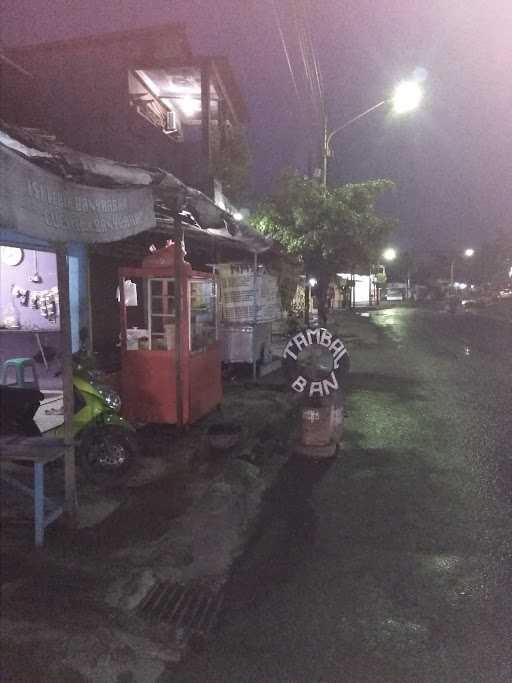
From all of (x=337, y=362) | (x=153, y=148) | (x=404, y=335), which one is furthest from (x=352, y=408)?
(x=404, y=335)

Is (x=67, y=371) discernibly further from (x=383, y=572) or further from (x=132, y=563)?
(x=383, y=572)

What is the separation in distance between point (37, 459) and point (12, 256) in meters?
5.23

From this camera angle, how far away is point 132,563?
4.02 meters

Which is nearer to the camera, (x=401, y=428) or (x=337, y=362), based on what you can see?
(x=337, y=362)

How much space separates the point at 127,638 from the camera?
10.5 feet

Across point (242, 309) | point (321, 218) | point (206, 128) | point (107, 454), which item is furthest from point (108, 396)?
point (321, 218)

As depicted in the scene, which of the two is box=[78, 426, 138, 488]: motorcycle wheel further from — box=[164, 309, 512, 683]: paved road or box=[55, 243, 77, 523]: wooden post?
box=[164, 309, 512, 683]: paved road

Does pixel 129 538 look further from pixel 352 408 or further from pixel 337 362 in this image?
pixel 352 408

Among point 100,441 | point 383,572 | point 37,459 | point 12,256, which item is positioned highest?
point 12,256

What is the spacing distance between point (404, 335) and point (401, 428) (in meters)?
16.8

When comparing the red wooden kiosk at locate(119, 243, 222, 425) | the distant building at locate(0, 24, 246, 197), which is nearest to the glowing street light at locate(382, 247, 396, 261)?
the distant building at locate(0, 24, 246, 197)

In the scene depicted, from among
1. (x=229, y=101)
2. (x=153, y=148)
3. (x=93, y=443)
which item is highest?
(x=229, y=101)

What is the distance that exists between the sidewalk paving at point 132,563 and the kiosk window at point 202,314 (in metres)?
1.44

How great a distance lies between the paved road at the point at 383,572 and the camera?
3.08 m
